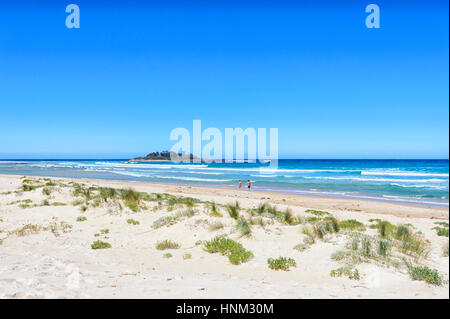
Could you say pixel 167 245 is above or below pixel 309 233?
below

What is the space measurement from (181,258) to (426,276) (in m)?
5.26

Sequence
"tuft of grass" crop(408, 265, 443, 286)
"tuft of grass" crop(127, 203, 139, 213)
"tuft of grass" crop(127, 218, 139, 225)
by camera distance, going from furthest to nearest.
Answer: "tuft of grass" crop(127, 203, 139, 213), "tuft of grass" crop(127, 218, 139, 225), "tuft of grass" crop(408, 265, 443, 286)

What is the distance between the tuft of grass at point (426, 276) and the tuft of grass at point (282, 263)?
89.9 inches

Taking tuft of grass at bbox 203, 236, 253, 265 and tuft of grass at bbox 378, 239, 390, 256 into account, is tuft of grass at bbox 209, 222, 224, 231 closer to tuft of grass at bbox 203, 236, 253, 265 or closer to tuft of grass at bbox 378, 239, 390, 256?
tuft of grass at bbox 203, 236, 253, 265

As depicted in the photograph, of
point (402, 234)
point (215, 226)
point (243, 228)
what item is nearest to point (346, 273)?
point (402, 234)

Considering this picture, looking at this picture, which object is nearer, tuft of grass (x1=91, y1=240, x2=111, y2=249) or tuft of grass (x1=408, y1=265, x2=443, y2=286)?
tuft of grass (x1=408, y1=265, x2=443, y2=286)

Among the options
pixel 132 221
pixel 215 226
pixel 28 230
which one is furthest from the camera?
pixel 132 221

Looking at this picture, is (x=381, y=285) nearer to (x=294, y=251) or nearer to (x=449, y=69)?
(x=294, y=251)

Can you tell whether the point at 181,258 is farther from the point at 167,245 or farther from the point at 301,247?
the point at 301,247

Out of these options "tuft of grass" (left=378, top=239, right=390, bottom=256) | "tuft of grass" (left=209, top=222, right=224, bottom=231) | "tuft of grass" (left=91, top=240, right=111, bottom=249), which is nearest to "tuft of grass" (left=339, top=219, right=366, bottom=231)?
"tuft of grass" (left=378, top=239, right=390, bottom=256)

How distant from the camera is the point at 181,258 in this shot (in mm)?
8117

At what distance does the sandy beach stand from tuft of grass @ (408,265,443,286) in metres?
0.08

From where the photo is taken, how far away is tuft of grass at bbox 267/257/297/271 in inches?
278
